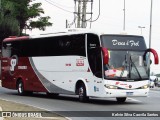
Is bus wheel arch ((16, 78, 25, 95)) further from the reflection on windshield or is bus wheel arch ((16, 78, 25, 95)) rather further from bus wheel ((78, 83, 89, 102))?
the reflection on windshield

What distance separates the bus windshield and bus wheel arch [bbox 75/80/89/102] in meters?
1.80

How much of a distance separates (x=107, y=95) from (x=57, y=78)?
4.39 metres

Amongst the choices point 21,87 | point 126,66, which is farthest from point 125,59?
point 21,87

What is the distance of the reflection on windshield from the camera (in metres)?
22.4

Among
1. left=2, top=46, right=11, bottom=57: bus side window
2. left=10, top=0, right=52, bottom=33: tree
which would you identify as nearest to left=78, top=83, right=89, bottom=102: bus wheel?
left=2, top=46, right=11, bottom=57: bus side window

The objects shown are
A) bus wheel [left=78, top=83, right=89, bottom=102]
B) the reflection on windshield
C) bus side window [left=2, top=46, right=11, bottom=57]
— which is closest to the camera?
the reflection on windshield

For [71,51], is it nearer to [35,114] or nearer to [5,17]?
[35,114]

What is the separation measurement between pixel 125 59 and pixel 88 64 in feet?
5.50

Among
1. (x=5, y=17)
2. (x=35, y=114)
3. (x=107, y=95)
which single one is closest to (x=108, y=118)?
(x=35, y=114)

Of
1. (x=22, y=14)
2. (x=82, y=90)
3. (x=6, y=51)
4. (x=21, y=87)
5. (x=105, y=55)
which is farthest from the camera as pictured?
(x=22, y=14)

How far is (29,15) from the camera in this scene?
68062 mm

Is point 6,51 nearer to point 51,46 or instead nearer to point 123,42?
point 51,46

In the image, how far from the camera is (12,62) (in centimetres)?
3022

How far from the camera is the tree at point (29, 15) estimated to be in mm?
67750
